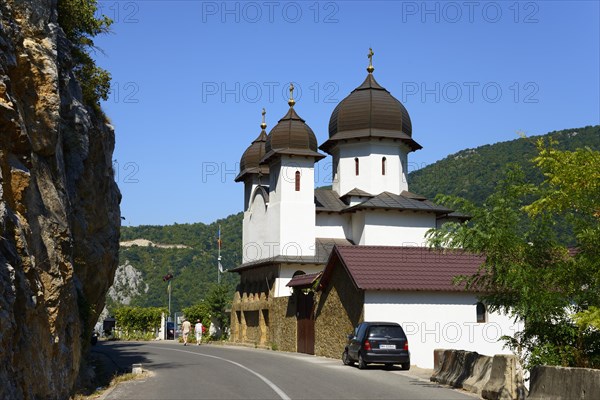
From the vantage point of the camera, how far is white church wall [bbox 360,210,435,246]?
156ft

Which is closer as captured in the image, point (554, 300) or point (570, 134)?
point (554, 300)

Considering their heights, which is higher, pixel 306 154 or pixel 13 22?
pixel 306 154

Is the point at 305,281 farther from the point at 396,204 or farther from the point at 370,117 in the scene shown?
the point at 370,117

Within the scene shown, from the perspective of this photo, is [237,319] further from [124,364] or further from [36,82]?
[36,82]

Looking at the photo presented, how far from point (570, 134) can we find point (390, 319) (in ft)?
277

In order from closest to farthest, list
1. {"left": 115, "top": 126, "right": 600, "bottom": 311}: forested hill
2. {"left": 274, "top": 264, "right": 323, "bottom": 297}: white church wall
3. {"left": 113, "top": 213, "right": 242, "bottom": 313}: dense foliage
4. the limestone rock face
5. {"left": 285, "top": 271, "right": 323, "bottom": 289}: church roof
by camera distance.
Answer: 1. the limestone rock face
2. {"left": 285, "top": 271, "right": 323, "bottom": 289}: church roof
3. {"left": 274, "top": 264, "right": 323, "bottom": 297}: white church wall
4. {"left": 115, "top": 126, "right": 600, "bottom": 311}: forested hill
5. {"left": 113, "top": 213, "right": 242, "bottom": 313}: dense foliage

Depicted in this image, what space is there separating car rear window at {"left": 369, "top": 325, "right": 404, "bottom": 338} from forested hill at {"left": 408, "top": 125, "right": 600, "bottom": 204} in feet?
206

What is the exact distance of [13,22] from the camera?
12469mm

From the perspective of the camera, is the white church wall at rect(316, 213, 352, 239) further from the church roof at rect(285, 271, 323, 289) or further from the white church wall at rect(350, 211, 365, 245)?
the church roof at rect(285, 271, 323, 289)

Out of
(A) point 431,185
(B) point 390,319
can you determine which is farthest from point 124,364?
(A) point 431,185

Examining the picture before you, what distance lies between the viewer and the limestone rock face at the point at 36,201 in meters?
10.5

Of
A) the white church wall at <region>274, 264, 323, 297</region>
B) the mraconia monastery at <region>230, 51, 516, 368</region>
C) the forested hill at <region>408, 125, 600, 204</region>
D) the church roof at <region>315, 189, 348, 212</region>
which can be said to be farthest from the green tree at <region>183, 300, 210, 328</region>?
the forested hill at <region>408, 125, 600, 204</region>

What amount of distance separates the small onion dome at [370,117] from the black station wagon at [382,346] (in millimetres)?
26587

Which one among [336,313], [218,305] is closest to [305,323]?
[336,313]
